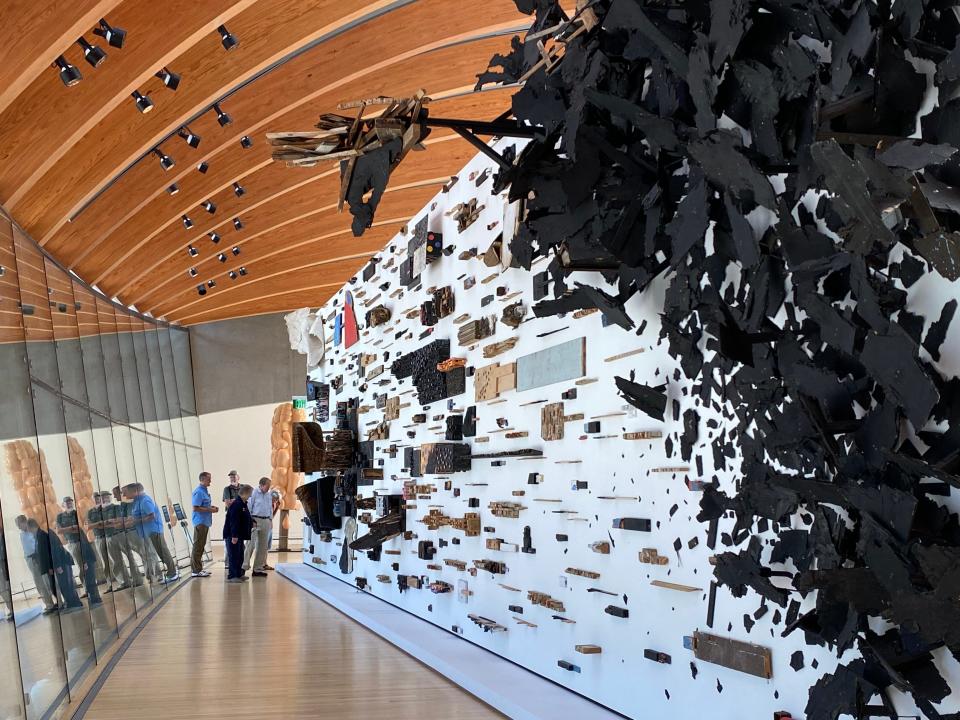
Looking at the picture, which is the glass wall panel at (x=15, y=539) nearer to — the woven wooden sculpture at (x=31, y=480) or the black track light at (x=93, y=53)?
the woven wooden sculpture at (x=31, y=480)

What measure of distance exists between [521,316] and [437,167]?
5978mm

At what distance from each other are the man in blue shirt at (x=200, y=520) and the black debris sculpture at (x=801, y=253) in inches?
428

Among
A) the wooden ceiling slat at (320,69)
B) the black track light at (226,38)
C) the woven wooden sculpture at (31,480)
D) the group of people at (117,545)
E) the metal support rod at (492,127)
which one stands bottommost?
the group of people at (117,545)

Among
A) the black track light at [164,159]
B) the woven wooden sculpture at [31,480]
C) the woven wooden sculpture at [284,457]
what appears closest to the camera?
the woven wooden sculpture at [31,480]

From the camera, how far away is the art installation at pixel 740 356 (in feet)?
7.92

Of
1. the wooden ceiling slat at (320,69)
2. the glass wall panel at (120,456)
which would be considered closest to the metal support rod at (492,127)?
the wooden ceiling slat at (320,69)

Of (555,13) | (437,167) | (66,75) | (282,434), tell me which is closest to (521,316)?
(555,13)

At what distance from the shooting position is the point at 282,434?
1967 centimetres

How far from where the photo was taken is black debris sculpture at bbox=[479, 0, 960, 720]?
7.82 feet

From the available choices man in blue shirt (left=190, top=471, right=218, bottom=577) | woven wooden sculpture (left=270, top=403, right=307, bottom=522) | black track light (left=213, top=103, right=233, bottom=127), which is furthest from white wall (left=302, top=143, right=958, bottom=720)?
woven wooden sculpture (left=270, top=403, right=307, bottom=522)

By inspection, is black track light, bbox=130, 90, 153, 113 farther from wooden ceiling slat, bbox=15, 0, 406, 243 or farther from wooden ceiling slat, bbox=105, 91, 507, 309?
wooden ceiling slat, bbox=105, 91, 507, 309

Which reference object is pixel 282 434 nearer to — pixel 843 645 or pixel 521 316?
pixel 521 316

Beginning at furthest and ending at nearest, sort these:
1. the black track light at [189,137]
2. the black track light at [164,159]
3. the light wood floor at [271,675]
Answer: the black track light at [164,159]
the black track light at [189,137]
the light wood floor at [271,675]

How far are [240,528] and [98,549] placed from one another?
5.17 m
